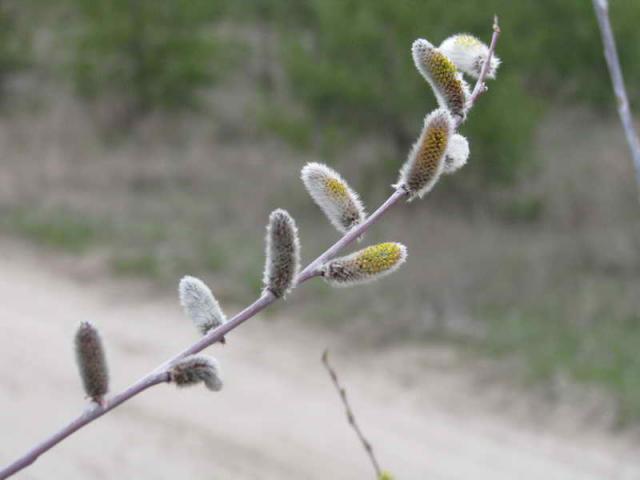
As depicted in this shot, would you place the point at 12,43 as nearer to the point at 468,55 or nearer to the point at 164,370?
the point at 468,55

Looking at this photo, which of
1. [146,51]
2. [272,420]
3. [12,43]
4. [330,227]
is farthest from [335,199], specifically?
[12,43]

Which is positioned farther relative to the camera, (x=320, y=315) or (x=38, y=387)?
(x=320, y=315)

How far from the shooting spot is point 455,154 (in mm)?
1272

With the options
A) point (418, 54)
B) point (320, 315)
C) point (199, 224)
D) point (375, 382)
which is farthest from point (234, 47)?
point (418, 54)

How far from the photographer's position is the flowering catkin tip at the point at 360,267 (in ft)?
3.84

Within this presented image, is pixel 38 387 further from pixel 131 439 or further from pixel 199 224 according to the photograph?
pixel 199 224

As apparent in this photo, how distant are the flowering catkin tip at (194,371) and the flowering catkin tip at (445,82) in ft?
1.35

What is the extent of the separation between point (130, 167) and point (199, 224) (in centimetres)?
346

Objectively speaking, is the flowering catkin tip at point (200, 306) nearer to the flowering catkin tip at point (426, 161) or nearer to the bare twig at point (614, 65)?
the flowering catkin tip at point (426, 161)

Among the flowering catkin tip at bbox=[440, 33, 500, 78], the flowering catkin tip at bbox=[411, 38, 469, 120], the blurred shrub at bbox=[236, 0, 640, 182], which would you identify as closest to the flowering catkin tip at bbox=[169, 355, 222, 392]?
the flowering catkin tip at bbox=[411, 38, 469, 120]

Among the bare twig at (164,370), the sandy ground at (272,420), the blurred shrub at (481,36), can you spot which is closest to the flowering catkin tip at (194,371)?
the bare twig at (164,370)

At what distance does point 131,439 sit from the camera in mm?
6469

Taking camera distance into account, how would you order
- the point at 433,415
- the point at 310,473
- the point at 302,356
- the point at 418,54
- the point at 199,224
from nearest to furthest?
the point at 418,54, the point at 310,473, the point at 433,415, the point at 302,356, the point at 199,224

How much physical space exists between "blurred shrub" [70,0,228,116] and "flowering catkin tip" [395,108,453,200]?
14696mm
